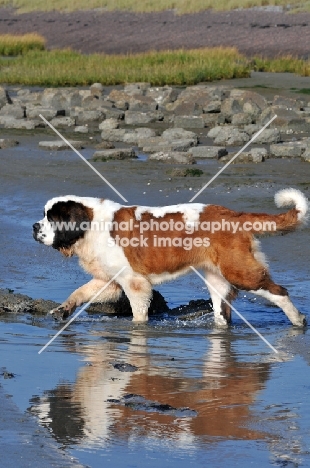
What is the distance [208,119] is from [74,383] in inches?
596

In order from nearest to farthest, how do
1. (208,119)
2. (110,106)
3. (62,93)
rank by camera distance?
(208,119) < (110,106) < (62,93)

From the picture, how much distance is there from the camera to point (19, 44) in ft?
148

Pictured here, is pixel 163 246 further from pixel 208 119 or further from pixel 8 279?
pixel 208 119

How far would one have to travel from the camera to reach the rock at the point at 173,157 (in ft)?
53.6

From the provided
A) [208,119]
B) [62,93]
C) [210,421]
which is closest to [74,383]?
[210,421]

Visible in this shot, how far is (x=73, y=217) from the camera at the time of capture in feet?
28.0

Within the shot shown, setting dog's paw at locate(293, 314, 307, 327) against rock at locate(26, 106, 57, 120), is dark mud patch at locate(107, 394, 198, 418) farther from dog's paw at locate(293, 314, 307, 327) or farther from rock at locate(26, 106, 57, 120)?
rock at locate(26, 106, 57, 120)

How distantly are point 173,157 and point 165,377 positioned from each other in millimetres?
9719

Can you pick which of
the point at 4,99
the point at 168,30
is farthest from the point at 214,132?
the point at 168,30

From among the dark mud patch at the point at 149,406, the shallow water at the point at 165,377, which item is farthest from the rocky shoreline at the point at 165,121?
the dark mud patch at the point at 149,406

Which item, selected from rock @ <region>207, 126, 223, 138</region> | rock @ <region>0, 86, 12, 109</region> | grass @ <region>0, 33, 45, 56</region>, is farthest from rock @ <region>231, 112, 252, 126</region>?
grass @ <region>0, 33, 45, 56</region>

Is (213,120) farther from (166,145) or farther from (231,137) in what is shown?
(166,145)

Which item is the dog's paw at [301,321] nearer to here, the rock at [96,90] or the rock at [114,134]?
the rock at [114,134]

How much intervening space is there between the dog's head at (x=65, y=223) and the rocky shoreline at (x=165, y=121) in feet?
25.9
